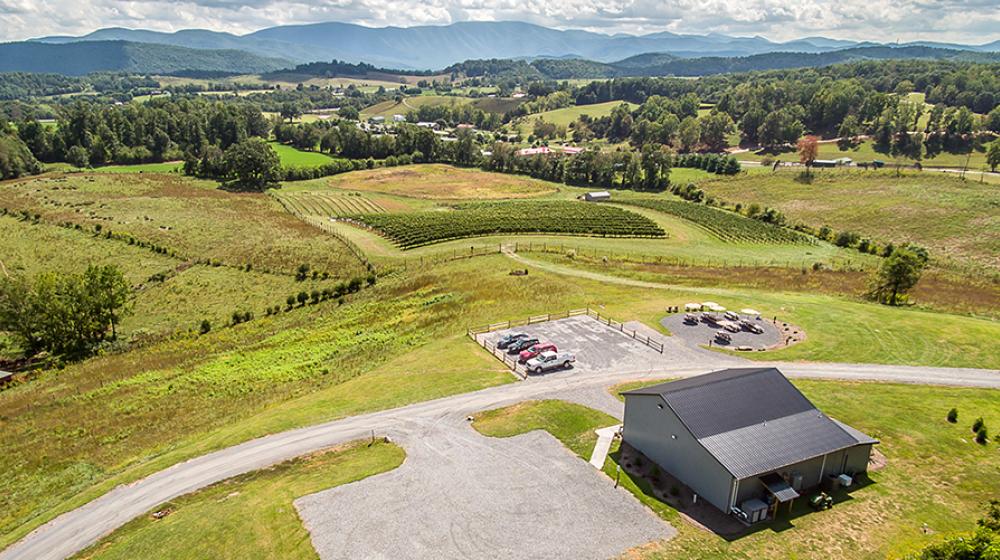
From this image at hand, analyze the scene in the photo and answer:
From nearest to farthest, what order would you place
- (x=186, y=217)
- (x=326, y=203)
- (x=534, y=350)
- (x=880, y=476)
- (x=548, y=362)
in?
1. (x=880, y=476)
2. (x=548, y=362)
3. (x=534, y=350)
4. (x=186, y=217)
5. (x=326, y=203)

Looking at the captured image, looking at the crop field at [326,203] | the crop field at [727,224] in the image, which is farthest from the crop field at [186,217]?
the crop field at [727,224]

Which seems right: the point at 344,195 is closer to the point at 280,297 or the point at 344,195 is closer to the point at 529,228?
the point at 529,228

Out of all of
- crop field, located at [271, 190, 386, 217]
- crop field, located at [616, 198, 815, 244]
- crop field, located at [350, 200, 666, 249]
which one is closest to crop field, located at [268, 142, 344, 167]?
crop field, located at [271, 190, 386, 217]

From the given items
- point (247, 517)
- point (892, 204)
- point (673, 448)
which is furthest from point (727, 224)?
point (247, 517)

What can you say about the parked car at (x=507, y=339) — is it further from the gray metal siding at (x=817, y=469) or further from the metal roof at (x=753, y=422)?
the gray metal siding at (x=817, y=469)

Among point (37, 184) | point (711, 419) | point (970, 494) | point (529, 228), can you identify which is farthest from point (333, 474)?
point (37, 184)

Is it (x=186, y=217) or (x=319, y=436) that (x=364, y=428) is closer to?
Result: (x=319, y=436)
